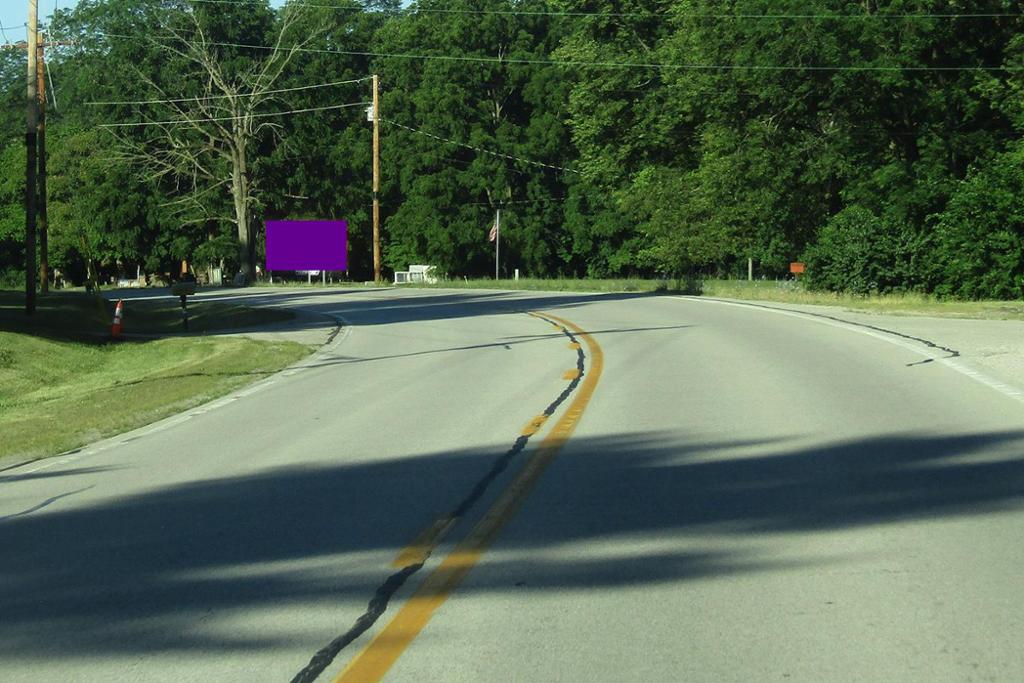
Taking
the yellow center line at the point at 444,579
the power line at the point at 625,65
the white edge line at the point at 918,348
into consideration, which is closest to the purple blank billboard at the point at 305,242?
the power line at the point at 625,65

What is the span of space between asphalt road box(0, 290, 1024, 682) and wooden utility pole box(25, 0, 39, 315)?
1845 cm

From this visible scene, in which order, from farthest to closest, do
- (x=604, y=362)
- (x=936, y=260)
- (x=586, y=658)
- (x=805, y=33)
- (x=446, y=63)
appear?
(x=446, y=63) → (x=805, y=33) → (x=936, y=260) → (x=604, y=362) → (x=586, y=658)

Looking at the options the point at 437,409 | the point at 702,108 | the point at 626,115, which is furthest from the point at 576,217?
the point at 437,409

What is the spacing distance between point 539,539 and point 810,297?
32835mm

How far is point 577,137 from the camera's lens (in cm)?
6438

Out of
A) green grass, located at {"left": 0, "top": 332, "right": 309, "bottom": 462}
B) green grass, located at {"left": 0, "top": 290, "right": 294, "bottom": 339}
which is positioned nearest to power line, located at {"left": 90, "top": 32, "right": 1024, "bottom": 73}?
green grass, located at {"left": 0, "top": 290, "right": 294, "bottom": 339}

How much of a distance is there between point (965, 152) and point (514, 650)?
135ft

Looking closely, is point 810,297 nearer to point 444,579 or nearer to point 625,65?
point 625,65

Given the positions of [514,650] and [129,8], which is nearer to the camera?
[514,650]

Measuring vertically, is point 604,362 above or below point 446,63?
below

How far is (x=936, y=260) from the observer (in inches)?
1565

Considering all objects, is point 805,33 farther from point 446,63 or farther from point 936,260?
point 446,63

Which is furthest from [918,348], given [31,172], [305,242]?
[305,242]

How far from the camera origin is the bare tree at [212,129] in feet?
242
